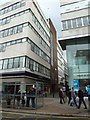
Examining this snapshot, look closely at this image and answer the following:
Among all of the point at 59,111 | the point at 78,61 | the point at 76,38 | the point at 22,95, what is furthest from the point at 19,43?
the point at 59,111

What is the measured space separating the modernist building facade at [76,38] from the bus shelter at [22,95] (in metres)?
7.50

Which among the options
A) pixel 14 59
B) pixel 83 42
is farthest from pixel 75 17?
pixel 14 59

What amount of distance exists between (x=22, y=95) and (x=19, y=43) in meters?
18.7

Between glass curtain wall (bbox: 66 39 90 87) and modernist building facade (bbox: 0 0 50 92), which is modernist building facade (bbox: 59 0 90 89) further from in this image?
modernist building facade (bbox: 0 0 50 92)

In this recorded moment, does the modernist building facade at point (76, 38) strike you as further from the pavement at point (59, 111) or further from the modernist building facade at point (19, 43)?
the modernist building facade at point (19, 43)

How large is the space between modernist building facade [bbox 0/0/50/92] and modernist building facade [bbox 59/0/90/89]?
9176 millimetres

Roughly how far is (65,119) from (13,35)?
27.5 meters

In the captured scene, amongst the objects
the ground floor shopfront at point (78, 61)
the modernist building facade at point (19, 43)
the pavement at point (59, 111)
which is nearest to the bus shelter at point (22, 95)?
the pavement at point (59, 111)

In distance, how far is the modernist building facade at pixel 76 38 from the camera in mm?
23116

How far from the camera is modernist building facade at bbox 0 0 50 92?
32250mm

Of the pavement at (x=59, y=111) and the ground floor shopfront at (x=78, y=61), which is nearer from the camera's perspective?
the pavement at (x=59, y=111)

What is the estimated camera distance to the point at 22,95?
16422 mm

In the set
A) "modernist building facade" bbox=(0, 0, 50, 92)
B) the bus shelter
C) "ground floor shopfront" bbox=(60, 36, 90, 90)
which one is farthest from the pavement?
"modernist building facade" bbox=(0, 0, 50, 92)

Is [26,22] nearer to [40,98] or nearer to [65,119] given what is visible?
[40,98]
